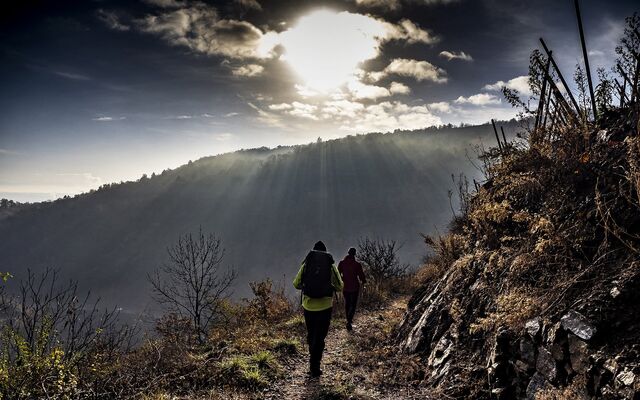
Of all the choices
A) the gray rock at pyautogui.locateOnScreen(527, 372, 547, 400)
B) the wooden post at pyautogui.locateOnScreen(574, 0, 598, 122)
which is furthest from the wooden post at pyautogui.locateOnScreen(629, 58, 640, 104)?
the gray rock at pyautogui.locateOnScreen(527, 372, 547, 400)

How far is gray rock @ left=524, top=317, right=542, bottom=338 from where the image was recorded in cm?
379

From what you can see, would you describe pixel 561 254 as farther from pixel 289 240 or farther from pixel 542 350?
pixel 289 240

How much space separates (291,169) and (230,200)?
3195cm

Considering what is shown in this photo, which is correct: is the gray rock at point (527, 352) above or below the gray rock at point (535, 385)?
Result: above

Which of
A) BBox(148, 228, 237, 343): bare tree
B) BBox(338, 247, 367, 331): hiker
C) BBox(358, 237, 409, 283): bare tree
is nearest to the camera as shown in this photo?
BBox(338, 247, 367, 331): hiker

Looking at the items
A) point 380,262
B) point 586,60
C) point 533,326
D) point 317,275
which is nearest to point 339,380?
point 317,275

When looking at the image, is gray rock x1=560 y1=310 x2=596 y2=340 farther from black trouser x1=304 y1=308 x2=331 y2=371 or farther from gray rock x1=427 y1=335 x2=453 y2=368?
black trouser x1=304 y1=308 x2=331 y2=371

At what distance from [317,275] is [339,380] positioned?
178 cm

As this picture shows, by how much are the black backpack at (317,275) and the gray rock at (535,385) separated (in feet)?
10.8

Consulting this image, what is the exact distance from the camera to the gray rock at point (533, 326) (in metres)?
3.79

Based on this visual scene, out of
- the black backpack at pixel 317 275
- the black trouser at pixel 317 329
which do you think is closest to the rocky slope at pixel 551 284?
the black trouser at pixel 317 329

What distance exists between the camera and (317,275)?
630 centimetres

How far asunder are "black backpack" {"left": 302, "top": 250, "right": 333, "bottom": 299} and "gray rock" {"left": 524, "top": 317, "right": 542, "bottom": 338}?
3167 mm

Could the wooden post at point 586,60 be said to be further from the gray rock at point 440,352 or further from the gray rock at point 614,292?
the gray rock at point 440,352
